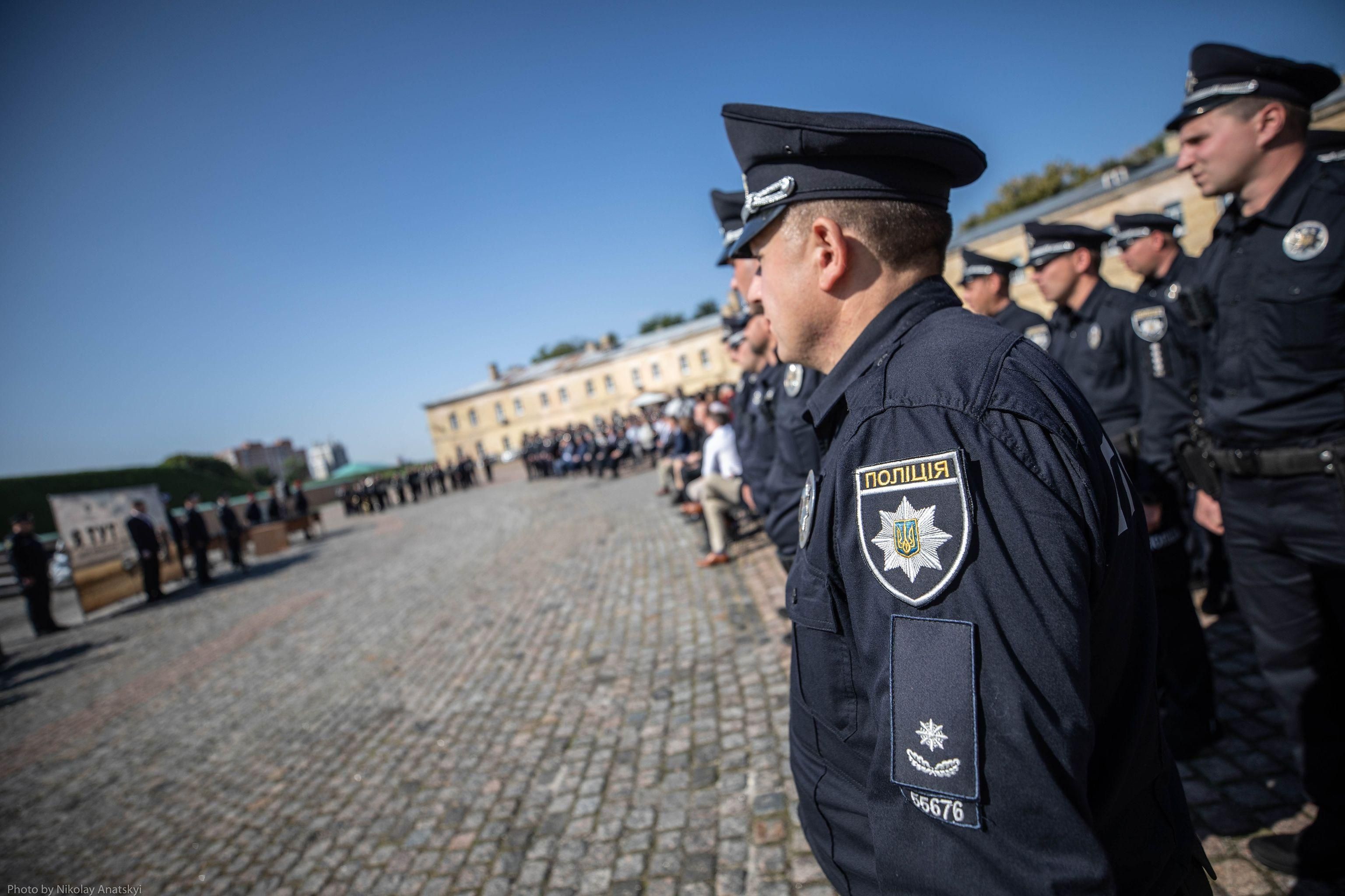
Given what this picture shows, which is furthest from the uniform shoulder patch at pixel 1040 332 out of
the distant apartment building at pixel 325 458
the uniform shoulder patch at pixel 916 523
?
the distant apartment building at pixel 325 458

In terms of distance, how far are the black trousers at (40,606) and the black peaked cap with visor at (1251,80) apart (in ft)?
58.5

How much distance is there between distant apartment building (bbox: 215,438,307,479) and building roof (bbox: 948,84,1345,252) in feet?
409

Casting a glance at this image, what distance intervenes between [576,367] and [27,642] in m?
43.4

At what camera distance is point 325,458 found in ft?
423

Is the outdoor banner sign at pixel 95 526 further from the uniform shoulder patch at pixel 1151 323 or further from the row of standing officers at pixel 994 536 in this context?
the uniform shoulder patch at pixel 1151 323

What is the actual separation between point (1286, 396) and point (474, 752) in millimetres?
4736

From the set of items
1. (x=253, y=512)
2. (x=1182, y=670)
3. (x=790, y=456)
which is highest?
(x=253, y=512)

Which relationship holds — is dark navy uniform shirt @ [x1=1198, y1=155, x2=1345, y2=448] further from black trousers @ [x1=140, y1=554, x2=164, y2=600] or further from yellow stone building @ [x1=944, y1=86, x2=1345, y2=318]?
yellow stone building @ [x1=944, y1=86, x2=1345, y2=318]

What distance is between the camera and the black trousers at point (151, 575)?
14.0 metres

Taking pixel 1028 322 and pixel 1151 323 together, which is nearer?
pixel 1151 323

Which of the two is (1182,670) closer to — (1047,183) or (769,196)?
(769,196)

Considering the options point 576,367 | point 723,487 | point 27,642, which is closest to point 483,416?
point 576,367

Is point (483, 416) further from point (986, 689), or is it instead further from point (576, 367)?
point (986, 689)

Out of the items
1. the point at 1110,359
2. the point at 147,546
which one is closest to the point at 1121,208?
the point at 1110,359
